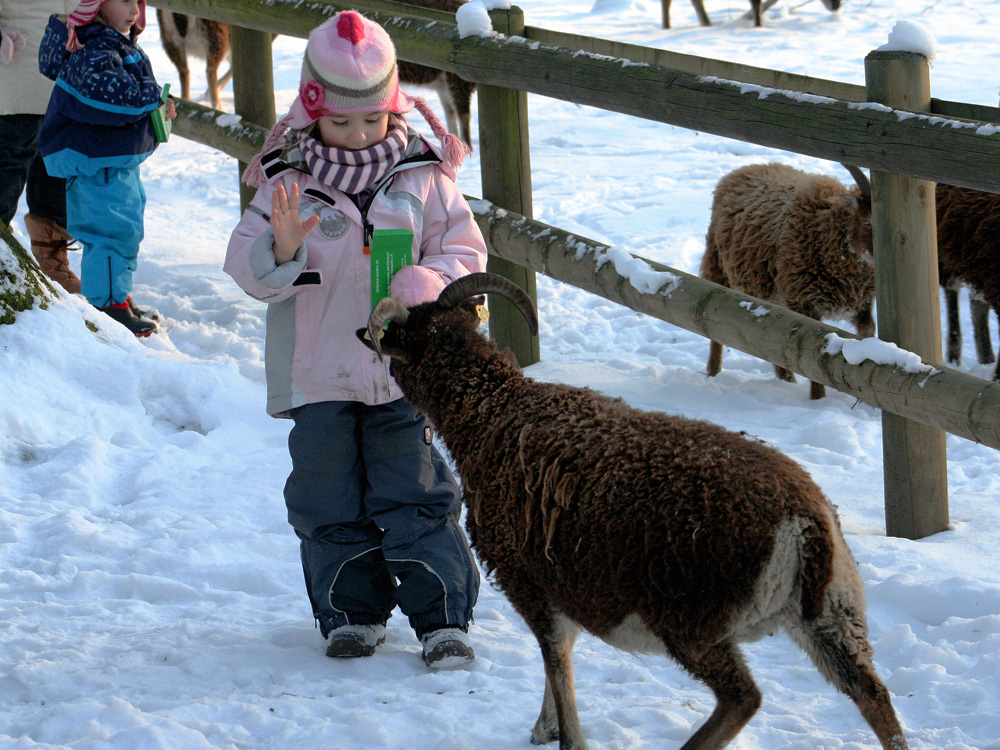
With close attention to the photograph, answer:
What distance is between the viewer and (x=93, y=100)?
5492 mm

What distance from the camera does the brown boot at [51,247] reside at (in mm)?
6457

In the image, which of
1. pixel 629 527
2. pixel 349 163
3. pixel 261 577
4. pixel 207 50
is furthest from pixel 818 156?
pixel 207 50

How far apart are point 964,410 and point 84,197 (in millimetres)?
4644

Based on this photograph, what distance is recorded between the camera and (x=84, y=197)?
226 inches

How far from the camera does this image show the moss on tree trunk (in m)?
4.70

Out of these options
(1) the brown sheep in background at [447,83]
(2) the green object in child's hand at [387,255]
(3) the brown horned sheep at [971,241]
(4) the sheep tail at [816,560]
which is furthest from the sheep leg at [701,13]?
(4) the sheep tail at [816,560]

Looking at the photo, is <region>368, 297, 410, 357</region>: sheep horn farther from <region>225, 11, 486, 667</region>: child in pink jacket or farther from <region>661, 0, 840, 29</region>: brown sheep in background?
<region>661, 0, 840, 29</region>: brown sheep in background

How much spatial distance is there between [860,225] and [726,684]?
366cm

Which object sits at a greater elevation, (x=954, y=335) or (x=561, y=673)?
(x=561, y=673)

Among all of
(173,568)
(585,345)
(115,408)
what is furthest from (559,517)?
(585,345)

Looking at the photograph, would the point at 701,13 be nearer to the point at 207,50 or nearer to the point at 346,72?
the point at 207,50

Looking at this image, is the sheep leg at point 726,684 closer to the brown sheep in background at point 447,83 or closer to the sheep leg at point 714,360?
the sheep leg at point 714,360

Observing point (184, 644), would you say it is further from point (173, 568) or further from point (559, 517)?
point (559, 517)

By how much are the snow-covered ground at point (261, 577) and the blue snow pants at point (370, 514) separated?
7.3 inches
